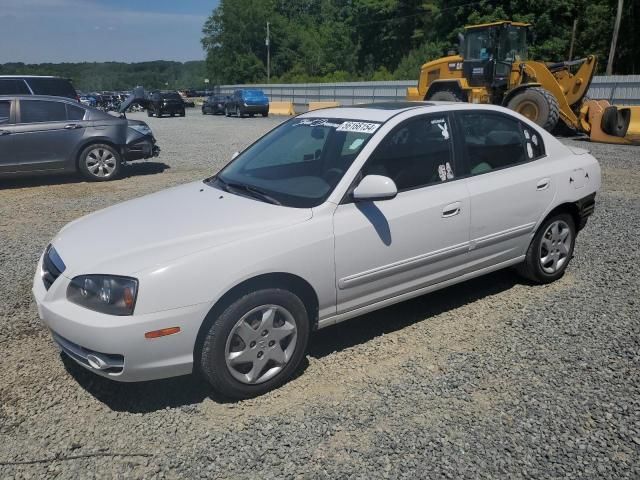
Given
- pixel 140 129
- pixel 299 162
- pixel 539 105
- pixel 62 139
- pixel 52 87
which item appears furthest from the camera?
pixel 539 105

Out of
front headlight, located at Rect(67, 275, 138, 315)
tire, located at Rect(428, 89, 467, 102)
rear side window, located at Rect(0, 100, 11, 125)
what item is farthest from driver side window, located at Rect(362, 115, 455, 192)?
tire, located at Rect(428, 89, 467, 102)

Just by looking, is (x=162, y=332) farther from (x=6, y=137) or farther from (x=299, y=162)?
(x=6, y=137)

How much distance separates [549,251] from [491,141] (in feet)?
3.80

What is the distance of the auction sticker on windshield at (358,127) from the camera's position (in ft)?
12.1

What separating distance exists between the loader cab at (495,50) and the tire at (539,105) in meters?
1.22

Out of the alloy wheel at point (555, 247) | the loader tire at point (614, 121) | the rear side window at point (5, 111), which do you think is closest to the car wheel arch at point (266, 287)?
the alloy wheel at point (555, 247)

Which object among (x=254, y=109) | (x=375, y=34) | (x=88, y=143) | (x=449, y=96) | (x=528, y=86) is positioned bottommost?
(x=88, y=143)

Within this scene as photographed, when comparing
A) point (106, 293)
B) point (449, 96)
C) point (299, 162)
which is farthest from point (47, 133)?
point (449, 96)

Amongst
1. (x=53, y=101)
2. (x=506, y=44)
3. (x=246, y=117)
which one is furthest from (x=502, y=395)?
(x=246, y=117)

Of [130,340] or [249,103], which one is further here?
[249,103]

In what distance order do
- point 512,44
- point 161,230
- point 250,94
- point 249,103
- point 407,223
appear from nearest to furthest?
point 161,230
point 407,223
point 512,44
point 249,103
point 250,94

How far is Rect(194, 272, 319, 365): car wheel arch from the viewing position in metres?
2.89

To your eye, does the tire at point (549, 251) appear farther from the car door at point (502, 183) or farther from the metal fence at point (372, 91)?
the metal fence at point (372, 91)

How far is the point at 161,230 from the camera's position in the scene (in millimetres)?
3182
